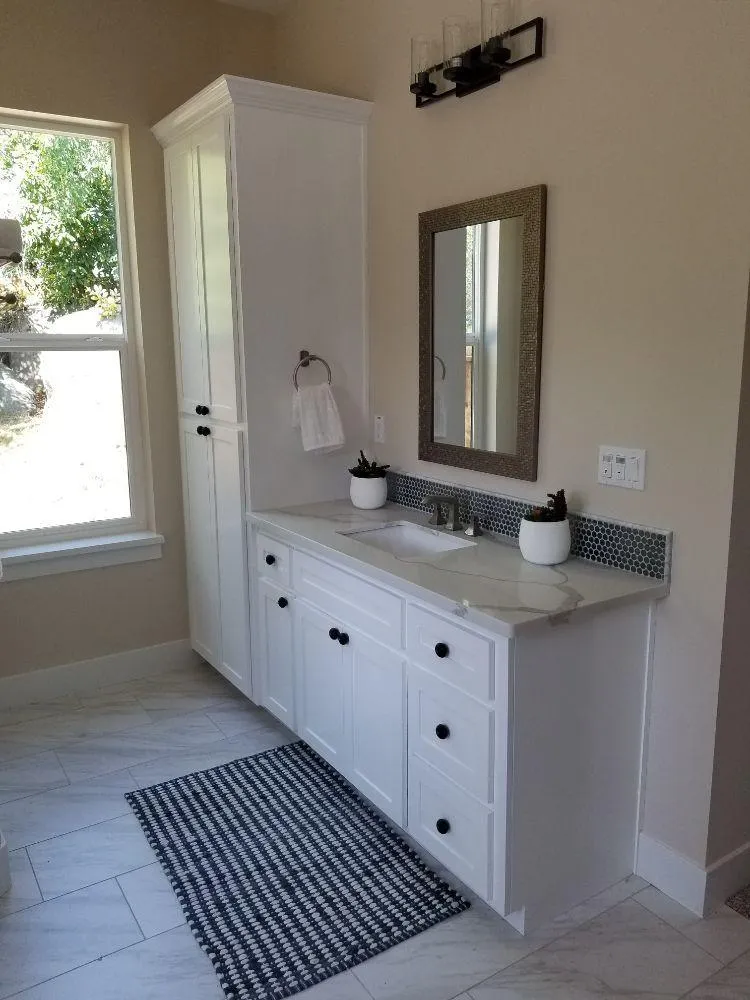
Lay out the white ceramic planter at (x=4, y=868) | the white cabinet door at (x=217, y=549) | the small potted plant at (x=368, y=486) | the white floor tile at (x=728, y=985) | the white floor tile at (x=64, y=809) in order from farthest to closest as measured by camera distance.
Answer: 1. the white cabinet door at (x=217, y=549)
2. the small potted plant at (x=368, y=486)
3. the white floor tile at (x=64, y=809)
4. the white ceramic planter at (x=4, y=868)
5. the white floor tile at (x=728, y=985)

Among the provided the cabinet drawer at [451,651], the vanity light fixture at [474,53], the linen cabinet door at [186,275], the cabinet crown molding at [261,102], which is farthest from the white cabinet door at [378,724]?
the cabinet crown molding at [261,102]

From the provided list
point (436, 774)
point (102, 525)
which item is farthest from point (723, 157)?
point (102, 525)

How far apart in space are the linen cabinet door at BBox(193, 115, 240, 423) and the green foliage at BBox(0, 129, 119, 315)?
54 cm

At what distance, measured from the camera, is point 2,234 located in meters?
2.09

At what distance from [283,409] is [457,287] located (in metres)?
0.80

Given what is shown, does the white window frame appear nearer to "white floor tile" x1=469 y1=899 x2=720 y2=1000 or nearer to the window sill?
the window sill

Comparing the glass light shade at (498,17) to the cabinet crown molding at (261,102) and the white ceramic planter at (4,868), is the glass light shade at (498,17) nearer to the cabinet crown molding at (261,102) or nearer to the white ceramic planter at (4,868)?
the cabinet crown molding at (261,102)

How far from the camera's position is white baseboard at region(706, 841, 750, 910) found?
204 centimetres

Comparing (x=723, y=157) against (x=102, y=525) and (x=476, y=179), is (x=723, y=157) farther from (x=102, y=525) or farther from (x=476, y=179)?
(x=102, y=525)

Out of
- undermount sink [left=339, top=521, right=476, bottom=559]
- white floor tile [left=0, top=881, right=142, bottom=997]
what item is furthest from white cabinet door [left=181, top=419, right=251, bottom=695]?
white floor tile [left=0, top=881, right=142, bottom=997]

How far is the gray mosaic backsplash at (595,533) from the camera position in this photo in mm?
2031

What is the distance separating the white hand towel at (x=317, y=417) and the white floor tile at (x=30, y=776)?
4.80 feet

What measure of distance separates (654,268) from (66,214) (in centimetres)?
237

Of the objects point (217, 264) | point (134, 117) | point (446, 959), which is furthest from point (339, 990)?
point (134, 117)
